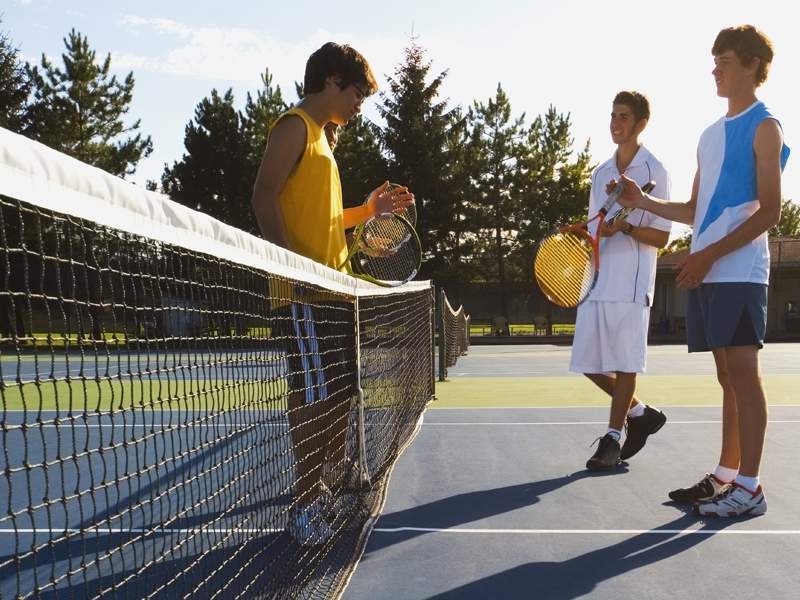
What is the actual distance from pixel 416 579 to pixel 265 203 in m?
1.31

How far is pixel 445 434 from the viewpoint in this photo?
20.1 feet

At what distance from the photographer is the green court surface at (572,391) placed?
8.42 m

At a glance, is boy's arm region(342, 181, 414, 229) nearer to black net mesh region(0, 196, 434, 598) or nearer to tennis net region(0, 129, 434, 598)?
tennis net region(0, 129, 434, 598)

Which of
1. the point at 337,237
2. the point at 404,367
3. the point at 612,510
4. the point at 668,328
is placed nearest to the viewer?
the point at 337,237

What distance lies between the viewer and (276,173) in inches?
125

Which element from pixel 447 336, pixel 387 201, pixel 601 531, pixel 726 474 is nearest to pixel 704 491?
pixel 726 474

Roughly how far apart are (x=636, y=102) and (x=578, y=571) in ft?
8.50

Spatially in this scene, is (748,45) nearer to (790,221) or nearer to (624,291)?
(624,291)

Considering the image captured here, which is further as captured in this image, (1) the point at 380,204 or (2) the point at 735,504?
(1) the point at 380,204

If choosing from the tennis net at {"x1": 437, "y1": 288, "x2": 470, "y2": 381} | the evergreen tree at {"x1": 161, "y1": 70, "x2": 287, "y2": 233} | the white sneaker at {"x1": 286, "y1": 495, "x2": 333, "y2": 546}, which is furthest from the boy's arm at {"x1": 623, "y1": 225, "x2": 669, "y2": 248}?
the evergreen tree at {"x1": 161, "y1": 70, "x2": 287, "y2": 233}

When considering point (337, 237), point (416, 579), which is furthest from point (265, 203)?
point (416, 579)

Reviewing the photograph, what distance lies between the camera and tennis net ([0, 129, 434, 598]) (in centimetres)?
159

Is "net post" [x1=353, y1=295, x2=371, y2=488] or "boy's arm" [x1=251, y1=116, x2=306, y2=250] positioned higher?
"boy's arm" [x1=251, y1=116, x2=306, y2=250]

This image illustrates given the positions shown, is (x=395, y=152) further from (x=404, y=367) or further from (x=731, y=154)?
(x=731, y=154)
